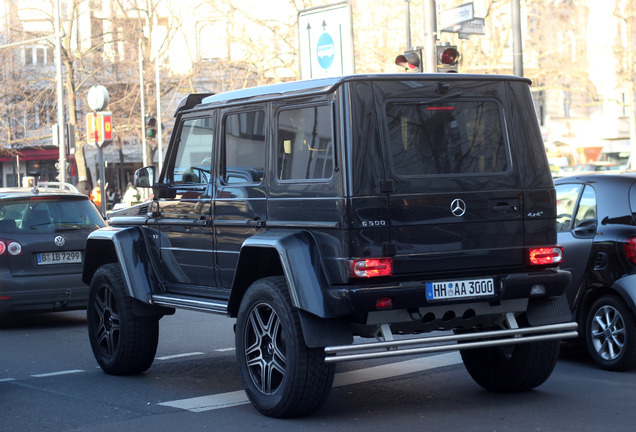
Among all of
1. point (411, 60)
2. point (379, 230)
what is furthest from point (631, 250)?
point (411, 60)

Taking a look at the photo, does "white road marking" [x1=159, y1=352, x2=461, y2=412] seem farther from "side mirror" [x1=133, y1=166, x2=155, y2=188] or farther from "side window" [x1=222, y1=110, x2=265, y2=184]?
"side mirror" [x1=133, y1=166, x2=155, y2=188]

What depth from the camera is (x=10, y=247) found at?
11844mm

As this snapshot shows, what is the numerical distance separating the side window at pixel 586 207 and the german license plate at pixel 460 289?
2520mm

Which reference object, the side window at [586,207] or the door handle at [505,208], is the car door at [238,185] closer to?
the door handle at [505,208]

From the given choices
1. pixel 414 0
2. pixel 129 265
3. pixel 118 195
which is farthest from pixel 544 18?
pixel 129 265

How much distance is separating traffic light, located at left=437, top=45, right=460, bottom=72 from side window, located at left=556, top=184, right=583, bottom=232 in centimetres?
618

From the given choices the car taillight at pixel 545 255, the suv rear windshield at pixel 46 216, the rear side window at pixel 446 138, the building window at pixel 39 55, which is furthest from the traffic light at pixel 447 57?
the building window at pixel 39 55

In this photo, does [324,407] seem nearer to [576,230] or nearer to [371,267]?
[371,267]

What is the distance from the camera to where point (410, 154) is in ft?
21.3

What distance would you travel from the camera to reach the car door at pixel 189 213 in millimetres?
7633

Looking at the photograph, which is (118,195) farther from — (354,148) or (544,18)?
(354,148)

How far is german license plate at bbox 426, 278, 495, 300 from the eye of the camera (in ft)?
20.8

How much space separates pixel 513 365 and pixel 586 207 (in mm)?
2111

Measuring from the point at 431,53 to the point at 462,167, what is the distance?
9.75 m
